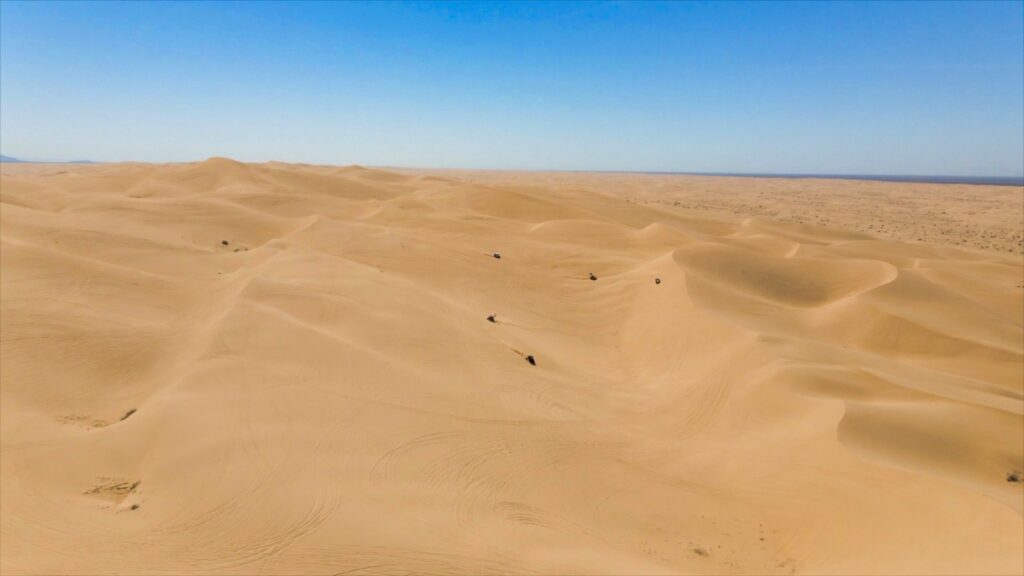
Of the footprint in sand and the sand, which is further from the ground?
the sand

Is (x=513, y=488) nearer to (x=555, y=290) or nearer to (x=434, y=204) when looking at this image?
(x=555, y=290)

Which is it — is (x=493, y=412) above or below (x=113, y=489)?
above

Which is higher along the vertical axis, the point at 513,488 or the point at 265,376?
the point at 265,376

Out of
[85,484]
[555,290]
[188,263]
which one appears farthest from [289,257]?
[85,484]

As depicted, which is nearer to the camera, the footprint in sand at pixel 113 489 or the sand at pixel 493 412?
the sand at pixel 493 412

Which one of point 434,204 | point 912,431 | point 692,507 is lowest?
point 692,507

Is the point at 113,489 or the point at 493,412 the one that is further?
the point at 493,412

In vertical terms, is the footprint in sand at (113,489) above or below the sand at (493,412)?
below

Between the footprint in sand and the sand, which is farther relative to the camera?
the footprint in sand
